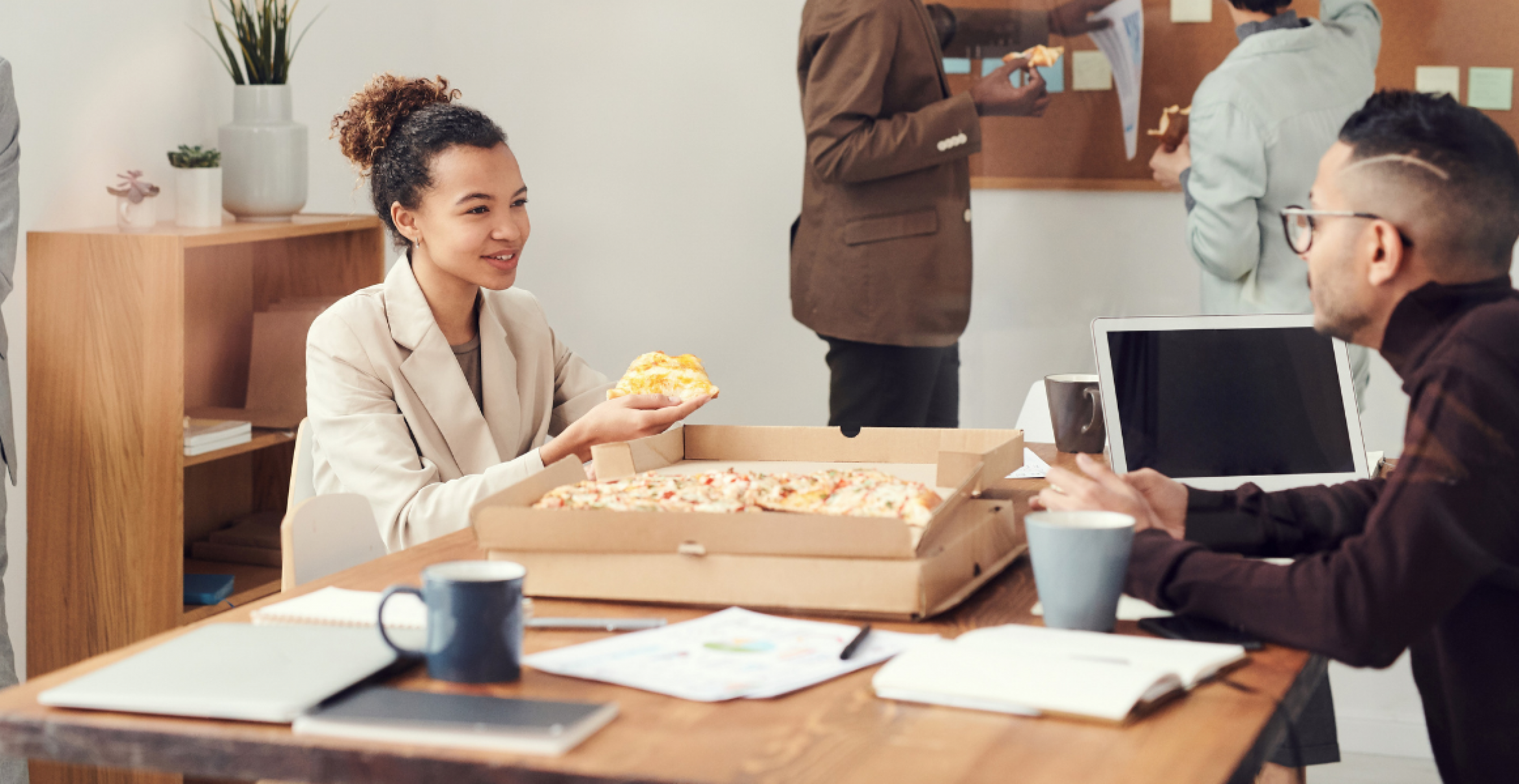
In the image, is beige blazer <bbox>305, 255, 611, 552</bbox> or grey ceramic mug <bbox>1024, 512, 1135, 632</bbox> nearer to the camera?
grey ceramic mug <bbox>1024, 512, 1135, 632</bbox>

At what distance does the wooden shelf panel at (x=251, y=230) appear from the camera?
108 inches

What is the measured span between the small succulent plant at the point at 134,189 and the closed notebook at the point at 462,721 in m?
2.27

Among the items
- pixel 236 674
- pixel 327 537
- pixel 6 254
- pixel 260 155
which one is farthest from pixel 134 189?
pixel 236 674

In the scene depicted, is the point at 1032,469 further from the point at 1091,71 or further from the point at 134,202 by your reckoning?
the point at 134,202

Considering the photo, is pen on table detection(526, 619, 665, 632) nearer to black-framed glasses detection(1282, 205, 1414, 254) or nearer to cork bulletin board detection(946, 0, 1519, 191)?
black-framed glasses detection(1282, 205, 1414, 254)

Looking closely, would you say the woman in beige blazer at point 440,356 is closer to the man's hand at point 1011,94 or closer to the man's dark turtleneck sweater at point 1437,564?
the man's dark turtleneck sweater at point 1437,564

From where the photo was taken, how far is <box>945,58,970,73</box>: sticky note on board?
3076 millimetres

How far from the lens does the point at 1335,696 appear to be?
3072 mm


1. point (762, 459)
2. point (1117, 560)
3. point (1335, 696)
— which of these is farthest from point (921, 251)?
point (1117, 560)

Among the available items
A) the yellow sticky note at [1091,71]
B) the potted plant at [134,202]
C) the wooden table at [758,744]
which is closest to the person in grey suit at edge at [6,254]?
the potted plant at [134,202]

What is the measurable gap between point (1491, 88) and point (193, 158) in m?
2.70

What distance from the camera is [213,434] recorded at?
9.19 ft

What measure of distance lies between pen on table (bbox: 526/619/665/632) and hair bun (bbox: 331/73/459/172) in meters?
1.21

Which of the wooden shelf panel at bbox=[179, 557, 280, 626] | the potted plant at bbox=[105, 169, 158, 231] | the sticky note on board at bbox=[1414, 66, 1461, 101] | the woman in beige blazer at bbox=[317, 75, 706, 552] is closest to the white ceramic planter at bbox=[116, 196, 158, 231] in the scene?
the potted plant at bbox=[105, 169, 158, 231]
